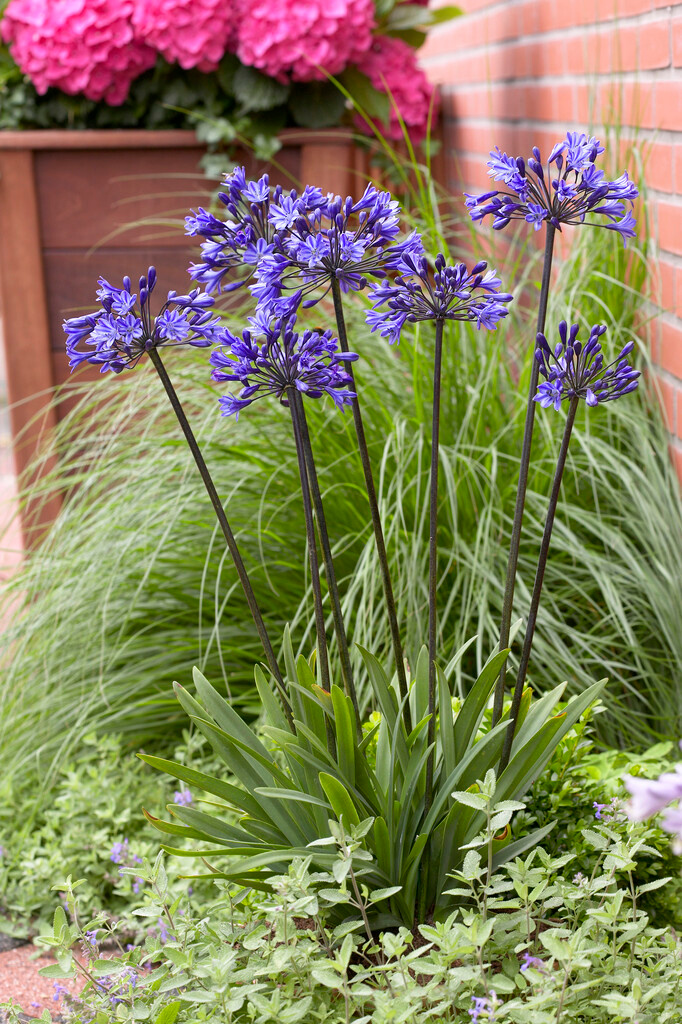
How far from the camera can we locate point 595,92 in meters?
2.26

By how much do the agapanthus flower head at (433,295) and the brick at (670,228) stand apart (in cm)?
88

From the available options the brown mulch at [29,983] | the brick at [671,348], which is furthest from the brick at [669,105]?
the brown mulch at [29,983]

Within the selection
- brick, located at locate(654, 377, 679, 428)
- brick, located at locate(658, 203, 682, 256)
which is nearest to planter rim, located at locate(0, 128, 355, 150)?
brick, located at locate(658, 203, 682, 256)

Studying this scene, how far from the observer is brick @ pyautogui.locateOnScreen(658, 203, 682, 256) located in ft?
6.13

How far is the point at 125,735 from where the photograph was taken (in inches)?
85.8

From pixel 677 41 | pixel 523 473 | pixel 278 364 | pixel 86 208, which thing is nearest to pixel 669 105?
pixel 677 41

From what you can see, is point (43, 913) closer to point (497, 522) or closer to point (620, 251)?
point (497, 522)

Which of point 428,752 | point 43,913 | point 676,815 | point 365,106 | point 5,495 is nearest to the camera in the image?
point 676,815

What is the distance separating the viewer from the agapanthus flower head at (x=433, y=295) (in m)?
1.11

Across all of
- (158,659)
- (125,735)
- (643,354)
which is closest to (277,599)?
(158,659)

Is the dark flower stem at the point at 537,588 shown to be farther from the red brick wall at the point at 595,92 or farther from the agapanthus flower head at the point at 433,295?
the red brick wall at the point at 595,92

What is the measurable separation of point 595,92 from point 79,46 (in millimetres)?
1663

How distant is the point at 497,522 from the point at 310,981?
1075 millimetres

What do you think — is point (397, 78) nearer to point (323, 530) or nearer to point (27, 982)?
point (323, 530)
